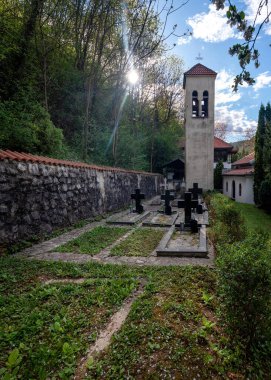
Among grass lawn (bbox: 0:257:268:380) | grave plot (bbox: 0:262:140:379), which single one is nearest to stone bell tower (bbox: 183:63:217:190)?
grass lawn (bbox: 0:257:268:380)

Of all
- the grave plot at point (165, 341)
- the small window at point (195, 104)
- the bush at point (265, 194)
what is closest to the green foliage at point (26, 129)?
the grave plot at point (165, 341)

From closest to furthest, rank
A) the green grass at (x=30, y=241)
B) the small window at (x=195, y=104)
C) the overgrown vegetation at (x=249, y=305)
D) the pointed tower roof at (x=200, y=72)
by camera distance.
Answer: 1. the overgrown vegetation at (x=249, y=305)
2. the green grass at (x=30, y=241)
3. the pointed tower roof at (x=200, y=72)
4. the small window at (x=195, y=104)

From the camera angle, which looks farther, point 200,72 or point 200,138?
point 200,138

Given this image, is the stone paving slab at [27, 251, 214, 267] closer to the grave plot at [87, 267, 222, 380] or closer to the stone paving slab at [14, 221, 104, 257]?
the stone paving slab at [14, 221, 104, 257]

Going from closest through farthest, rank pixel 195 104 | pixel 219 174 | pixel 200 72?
pixel 200 72 → pixel 195 104 → pixel 219 174

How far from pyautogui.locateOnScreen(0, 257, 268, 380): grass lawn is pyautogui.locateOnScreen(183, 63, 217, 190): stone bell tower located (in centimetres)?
2073

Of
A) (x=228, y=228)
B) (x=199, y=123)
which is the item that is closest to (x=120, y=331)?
(x=228, y=228)

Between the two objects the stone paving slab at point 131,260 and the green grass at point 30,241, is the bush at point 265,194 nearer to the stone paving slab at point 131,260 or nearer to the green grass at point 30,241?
the green grass at point 30,241

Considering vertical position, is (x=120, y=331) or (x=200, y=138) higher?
(x=200, y=138)

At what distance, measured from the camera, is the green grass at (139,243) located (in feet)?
18.9

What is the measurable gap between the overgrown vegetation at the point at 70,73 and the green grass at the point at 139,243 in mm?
4403

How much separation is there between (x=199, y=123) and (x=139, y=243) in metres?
19.4

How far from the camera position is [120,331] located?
2.76 metres

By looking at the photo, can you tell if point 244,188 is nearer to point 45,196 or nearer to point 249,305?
point 45,196
